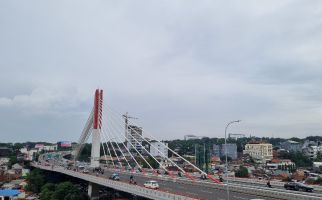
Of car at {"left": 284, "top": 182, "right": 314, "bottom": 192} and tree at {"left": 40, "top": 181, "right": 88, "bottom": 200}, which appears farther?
tree at {"left": 40, "top": 181, "right": 88, "bottom": 200}

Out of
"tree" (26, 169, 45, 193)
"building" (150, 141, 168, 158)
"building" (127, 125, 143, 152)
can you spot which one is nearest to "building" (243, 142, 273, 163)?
"building" (150, 141, 168, 158)

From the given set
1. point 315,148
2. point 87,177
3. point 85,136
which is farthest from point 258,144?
point 87,177

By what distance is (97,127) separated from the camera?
70062mm

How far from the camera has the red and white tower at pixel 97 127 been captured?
224 ft

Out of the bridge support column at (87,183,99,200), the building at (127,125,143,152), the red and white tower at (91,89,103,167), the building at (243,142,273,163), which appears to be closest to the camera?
the bridge support column at (87,183,99,200)

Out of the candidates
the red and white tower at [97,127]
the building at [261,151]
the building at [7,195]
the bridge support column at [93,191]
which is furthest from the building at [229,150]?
the building at [7,195]

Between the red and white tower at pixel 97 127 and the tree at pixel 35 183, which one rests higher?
the red and white tower at pixel 97 127

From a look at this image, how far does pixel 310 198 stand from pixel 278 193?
13.0 ft

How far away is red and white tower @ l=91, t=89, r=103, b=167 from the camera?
68.4 m

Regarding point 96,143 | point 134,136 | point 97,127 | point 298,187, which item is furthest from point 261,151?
point 298,187

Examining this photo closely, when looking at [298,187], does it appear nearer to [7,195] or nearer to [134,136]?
[7,195]

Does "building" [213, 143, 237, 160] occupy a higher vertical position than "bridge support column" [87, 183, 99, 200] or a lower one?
higher

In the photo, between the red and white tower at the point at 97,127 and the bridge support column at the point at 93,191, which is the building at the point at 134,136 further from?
the bridge support column at the point at 93,191

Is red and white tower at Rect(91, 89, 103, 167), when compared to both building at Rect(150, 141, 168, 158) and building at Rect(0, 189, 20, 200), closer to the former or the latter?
building at Rect(150, 141, 168, 158)
